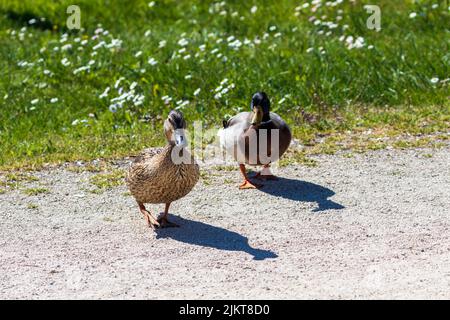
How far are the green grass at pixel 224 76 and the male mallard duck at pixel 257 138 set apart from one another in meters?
1.38

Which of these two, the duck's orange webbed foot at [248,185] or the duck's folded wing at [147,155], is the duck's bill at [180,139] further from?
the duck's orange webbed foot at [248,185]

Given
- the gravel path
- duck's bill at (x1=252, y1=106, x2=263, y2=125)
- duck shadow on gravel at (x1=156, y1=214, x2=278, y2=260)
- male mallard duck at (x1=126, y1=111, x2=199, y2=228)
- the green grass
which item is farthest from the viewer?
the green grass

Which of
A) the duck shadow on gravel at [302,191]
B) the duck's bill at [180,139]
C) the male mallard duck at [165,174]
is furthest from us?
the duck shadow on gravel at [302,191]

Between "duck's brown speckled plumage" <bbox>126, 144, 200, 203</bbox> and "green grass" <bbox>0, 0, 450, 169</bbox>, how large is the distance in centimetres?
214

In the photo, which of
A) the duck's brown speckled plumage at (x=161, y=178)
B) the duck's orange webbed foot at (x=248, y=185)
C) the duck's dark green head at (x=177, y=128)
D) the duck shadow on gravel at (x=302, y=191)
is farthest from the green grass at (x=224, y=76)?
the duck's dark green head at (x=177, y=128)

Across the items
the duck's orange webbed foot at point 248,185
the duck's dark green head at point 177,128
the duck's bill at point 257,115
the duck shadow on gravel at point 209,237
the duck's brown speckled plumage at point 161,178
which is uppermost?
the duck's dark green head at point 177,128

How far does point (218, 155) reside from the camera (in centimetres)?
894

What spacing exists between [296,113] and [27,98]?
10.3ft

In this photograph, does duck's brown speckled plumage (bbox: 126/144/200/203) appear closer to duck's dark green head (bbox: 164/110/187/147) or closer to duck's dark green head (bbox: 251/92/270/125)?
duck's dark green head (bbox: 164/110/187/147)

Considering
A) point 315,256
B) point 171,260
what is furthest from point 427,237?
point 171,260

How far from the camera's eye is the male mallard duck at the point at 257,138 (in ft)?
25.6

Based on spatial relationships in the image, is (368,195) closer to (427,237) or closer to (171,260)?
(427,237)

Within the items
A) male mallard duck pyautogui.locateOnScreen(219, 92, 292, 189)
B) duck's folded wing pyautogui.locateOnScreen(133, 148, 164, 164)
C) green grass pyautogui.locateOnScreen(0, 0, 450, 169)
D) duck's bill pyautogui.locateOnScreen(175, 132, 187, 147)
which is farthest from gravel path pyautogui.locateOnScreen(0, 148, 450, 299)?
green grass pyautogui.locateOnScreen(0, 0, 450, 169)

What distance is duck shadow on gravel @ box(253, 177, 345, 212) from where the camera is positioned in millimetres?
7465
